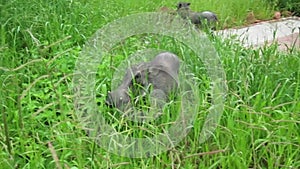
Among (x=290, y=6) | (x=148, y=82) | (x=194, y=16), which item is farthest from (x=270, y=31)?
(x=148, y=82)

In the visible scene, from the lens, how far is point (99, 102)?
7.93 ft

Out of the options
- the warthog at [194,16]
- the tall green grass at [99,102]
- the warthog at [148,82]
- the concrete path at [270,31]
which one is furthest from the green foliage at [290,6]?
the warthog at [148,82]

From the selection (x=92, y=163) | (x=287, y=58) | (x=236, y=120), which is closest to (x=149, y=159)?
(x=92, y=163)

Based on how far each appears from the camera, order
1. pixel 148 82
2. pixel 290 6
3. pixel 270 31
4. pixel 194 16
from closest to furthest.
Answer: pixel 148 82 < pixel 194 16 < pixel 270 31 < pixel 290 6

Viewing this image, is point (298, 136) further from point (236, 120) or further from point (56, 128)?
point (56, 128)

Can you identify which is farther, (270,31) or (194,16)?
(270,31)

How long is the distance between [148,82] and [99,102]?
26cm

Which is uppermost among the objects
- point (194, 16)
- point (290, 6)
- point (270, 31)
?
point (194, 16)

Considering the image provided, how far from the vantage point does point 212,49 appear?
2.99 m

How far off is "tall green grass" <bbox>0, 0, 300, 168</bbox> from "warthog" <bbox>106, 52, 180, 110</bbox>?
0.30ft

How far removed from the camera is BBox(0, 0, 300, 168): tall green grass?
1.94m

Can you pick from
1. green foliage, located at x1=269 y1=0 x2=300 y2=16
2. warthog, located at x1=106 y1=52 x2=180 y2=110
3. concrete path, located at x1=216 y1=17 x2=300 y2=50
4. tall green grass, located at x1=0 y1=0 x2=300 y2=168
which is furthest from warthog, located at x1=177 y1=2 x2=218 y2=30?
green foliage, located at x1=269 y1=0 x2=300 y2=16

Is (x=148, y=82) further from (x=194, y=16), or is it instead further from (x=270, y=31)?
(x=270, y=31)

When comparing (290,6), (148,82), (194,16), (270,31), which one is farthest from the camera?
(290,6)
